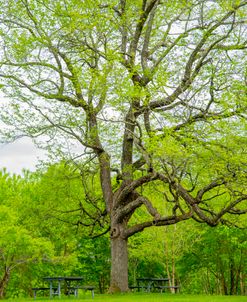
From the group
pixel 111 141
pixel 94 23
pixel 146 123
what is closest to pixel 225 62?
pixel 146 123

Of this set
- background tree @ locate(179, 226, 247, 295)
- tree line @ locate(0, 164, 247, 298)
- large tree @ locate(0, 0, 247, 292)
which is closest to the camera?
large tree @ locate(0, 0, 247, 292)

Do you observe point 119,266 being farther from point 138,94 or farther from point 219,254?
point 219,254

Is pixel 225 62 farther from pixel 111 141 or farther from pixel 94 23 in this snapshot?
pixel 111 141

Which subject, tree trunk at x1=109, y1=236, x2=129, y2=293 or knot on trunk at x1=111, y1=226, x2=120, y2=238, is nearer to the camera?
tree trunk at x1=109, y1=236, x2=129, y2=293

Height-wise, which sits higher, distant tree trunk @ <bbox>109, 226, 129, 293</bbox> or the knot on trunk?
the knot on trunk

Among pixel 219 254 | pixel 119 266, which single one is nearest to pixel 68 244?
pixel 219 254

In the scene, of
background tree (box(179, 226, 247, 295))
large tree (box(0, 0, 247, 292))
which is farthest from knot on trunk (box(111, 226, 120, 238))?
background tree (box(179, 226, 247, 295))

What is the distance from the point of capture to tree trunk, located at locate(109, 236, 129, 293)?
22.7 meters

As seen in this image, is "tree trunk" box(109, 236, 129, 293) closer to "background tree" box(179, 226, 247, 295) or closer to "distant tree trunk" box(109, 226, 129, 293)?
"distant tree trunk" box(109, 226, 129, 293)

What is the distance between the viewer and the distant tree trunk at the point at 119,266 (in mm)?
22734

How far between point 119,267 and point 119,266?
0.14 feet

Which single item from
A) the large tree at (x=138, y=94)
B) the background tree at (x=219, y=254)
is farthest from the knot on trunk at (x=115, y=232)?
the background tree at (x=219, y=254)

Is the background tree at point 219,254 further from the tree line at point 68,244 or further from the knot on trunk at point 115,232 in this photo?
the knot on trunk at point 115,232

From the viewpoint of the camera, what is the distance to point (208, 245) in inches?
1511
